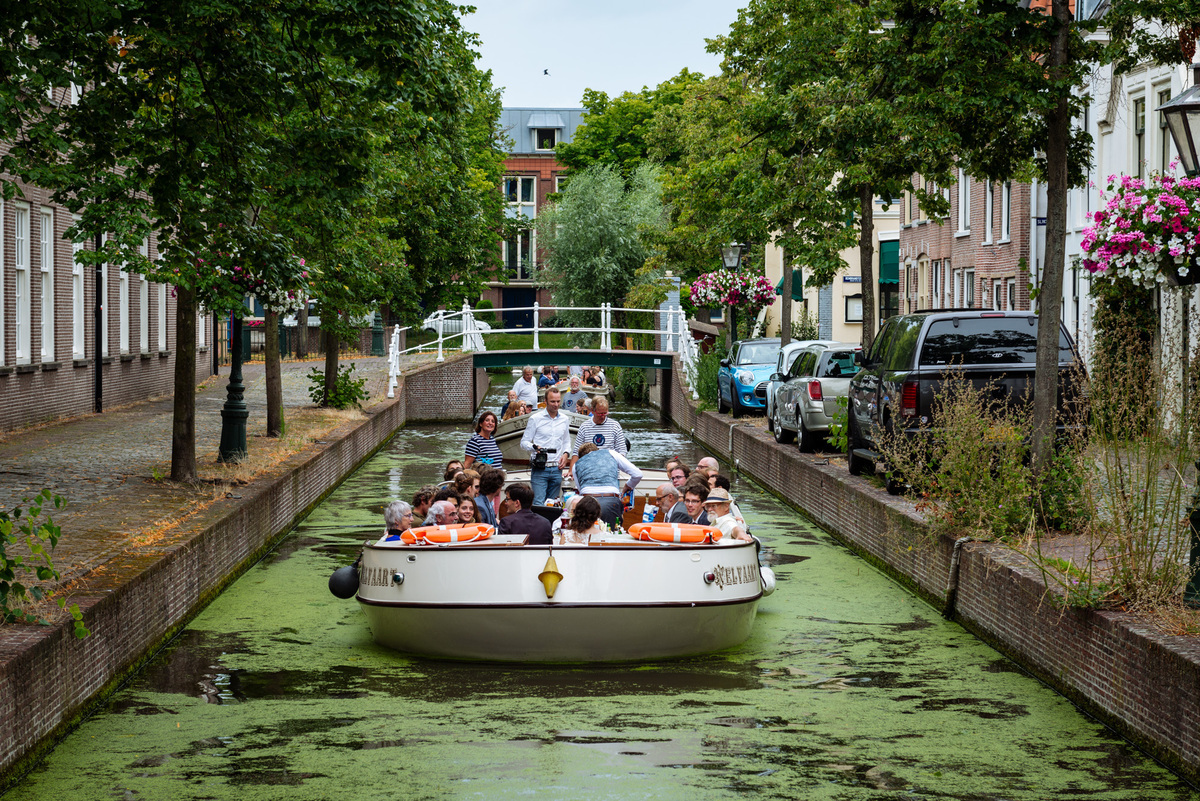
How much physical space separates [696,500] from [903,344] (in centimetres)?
479

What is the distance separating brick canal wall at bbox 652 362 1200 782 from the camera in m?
7.39

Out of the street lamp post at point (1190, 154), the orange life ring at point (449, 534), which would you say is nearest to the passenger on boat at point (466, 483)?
the orange life ring at point (449, 534)

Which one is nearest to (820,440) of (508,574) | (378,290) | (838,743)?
(378,290)

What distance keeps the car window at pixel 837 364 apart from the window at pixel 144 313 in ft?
54.0

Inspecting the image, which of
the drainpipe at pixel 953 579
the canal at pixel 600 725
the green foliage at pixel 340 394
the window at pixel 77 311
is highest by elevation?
the window at pixel 77 311

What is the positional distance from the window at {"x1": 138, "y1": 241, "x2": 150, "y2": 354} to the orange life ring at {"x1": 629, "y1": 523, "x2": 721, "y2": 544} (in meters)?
24.4

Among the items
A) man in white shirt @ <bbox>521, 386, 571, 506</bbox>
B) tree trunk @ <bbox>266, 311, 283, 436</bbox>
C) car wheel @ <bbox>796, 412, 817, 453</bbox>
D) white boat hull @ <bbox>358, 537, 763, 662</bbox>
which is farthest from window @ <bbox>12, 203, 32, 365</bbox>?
white boat hull @ <bbox>358, 537, 763, 662</bbox>

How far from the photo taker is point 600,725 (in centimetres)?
869

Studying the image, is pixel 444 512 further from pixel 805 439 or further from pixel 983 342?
pixel 805 439

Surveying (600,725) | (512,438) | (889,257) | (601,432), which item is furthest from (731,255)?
(600,725)

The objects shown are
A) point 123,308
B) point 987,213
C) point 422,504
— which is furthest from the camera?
point 987,213

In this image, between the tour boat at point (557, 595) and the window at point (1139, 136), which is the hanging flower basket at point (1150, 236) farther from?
the window at point (1139, 136)

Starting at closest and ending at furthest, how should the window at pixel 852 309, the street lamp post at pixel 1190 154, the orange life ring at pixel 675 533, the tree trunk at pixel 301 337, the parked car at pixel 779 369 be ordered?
1. the street lamp post at pixel 1190 154
2. the orange life ring at pixel 675 533
3. the parked car at pixel 779 369
4. the window at pixel 852 309
5. the tree trunk at pixel 301 337

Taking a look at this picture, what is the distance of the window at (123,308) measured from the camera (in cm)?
3128
